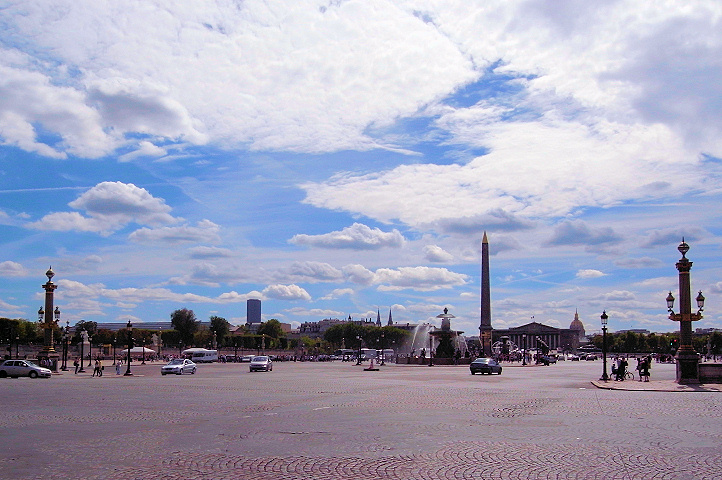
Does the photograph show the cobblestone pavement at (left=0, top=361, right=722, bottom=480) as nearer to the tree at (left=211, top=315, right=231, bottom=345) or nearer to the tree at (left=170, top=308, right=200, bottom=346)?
the tree at (left=170, top=308, right=200, bottom=346)

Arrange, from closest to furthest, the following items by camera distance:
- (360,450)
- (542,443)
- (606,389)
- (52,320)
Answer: (360,450), (542,443), (606,389), (52,320)

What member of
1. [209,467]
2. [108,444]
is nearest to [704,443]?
[209,467]

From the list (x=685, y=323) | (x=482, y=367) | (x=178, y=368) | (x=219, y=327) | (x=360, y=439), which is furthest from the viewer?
(x=219, y=327)

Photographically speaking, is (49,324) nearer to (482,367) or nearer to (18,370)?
(18,370)

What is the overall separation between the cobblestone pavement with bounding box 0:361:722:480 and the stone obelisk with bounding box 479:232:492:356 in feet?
284

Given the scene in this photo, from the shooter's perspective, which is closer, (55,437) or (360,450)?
(360,450)

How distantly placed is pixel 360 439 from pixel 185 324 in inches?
Result: 5577

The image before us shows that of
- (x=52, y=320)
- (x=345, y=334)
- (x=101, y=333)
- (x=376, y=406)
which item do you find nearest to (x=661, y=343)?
(x=345, y=334)

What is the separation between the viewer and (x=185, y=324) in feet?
493

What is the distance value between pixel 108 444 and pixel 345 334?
176862 millimetres

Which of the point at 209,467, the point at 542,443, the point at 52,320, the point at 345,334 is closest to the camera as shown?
the point at 209,467

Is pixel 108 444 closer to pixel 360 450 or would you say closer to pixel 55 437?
pixel 55 437

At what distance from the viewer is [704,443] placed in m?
13.7

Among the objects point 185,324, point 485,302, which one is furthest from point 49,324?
point 185,324
